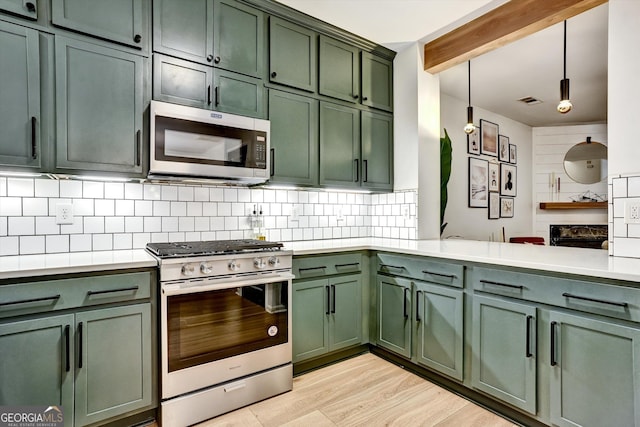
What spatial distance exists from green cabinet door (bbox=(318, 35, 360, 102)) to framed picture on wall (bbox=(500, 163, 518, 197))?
308 cm

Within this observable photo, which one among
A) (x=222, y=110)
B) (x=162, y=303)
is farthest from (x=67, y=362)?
(x=222, y=110)

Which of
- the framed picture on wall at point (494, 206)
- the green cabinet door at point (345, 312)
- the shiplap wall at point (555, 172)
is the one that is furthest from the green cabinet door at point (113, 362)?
the shiplap wall at point (555, 172)

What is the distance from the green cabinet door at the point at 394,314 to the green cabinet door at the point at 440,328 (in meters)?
0.09

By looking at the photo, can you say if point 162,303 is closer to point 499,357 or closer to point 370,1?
point 499,357

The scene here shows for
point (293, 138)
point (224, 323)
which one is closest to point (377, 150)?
point (293, 138)

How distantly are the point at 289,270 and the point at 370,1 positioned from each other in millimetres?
1927

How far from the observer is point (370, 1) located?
2414 millimetres

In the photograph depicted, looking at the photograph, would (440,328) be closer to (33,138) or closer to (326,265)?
(326,265)

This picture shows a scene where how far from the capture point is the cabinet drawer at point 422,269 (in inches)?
85.2

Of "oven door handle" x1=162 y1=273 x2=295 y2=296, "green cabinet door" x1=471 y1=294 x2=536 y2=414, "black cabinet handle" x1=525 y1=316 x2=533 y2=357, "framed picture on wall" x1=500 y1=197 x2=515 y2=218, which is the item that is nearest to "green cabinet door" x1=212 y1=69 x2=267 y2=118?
"oven door handle" x1=162 y1=273 x2=295 y2=296

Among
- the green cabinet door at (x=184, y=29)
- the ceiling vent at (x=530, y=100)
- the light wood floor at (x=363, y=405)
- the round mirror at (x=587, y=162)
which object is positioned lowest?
the light wood floor at (x=363, y=405)

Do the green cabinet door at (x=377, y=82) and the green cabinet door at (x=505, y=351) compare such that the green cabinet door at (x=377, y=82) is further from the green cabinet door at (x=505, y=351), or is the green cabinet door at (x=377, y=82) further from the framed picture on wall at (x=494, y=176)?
the framed picture on wall at (x=494, y=176)

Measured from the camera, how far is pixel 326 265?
8.22ft

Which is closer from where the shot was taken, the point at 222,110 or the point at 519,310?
the point at 519,310
